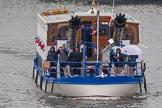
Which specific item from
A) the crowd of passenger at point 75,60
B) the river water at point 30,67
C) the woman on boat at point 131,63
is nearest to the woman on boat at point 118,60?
the crowd of passenger at point 75,60

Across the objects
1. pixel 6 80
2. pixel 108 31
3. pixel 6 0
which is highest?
pixel 108 31

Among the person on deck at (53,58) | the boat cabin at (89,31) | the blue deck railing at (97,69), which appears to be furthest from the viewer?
the boat cabin at (89,31)

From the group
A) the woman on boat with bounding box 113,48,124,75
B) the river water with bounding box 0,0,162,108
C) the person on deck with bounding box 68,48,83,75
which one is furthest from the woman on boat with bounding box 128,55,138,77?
the person on deck with bounding box 68,48,83,75

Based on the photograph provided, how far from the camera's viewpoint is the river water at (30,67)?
117ft

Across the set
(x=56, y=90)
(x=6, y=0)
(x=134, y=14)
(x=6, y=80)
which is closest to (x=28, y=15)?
(x=134, y=14)

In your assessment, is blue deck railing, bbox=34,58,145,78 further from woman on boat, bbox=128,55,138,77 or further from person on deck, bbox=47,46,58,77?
person on deck, bbox=47,46,58,77

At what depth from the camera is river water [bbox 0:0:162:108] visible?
3578cm

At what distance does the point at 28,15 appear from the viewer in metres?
89.9

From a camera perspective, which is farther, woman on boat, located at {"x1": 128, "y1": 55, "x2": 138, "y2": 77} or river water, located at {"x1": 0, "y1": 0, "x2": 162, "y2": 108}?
woman on boat, located at {"x1": 128, "y1": 55, "x2": 138, "y2": 77}

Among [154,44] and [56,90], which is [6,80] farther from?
[154,44]

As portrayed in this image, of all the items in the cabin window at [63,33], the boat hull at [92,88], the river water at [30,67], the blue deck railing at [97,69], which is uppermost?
the cabin window at [63,33]

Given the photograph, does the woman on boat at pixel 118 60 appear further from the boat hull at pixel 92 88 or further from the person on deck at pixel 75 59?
the person on deck at pixel 75 59

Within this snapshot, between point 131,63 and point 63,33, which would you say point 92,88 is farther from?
point 63,33

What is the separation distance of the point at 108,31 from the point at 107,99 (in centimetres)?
400
